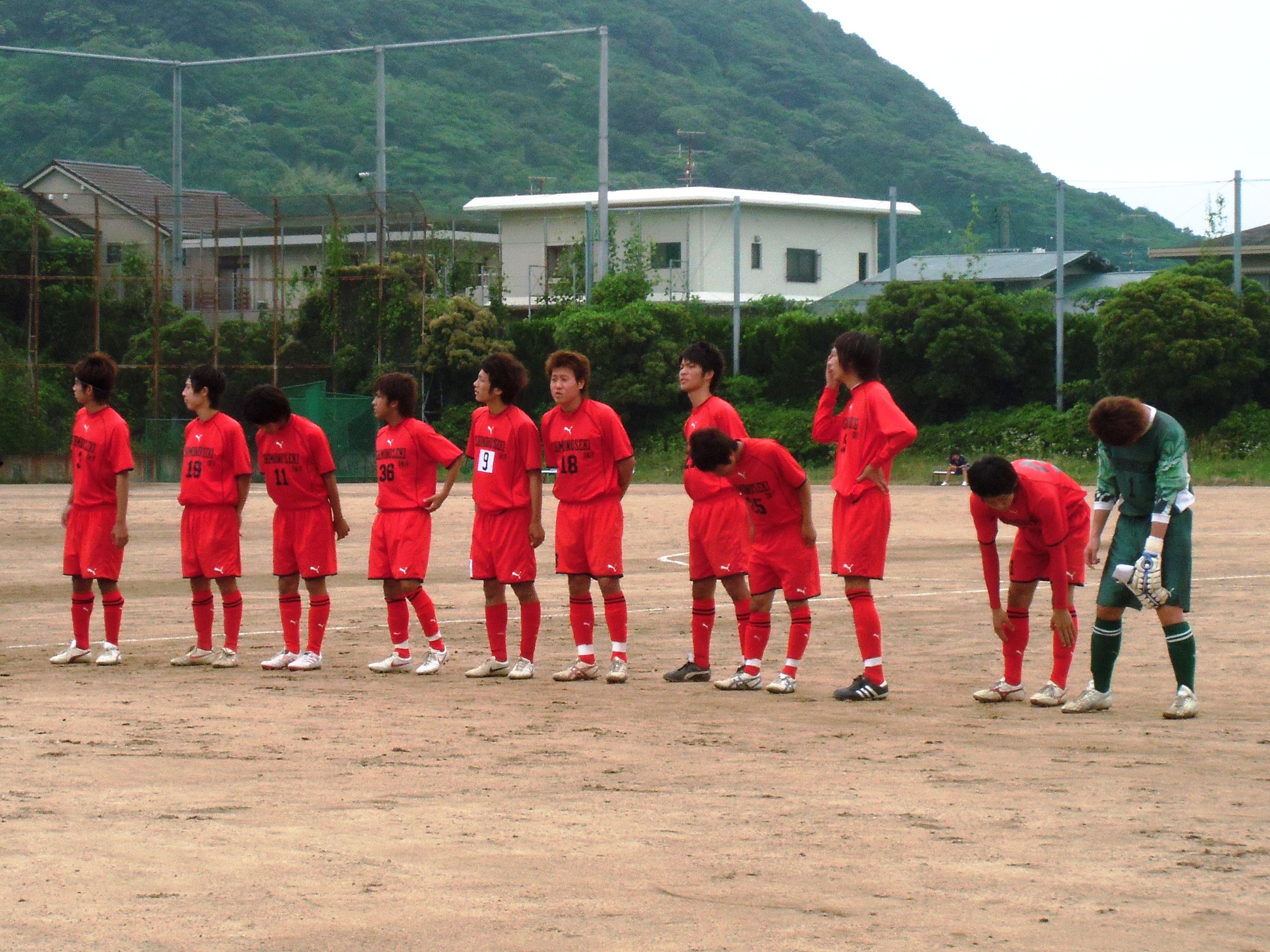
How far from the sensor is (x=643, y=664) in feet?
33.8

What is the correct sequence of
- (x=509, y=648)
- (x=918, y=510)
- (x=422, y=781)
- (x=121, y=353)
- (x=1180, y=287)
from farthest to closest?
(x=121, y=353) → (x=1180, y=287) → (x=918, y=510) → (x=509, y=648) → (x=422, y=781)

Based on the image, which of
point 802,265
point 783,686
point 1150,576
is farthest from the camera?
point 802,265

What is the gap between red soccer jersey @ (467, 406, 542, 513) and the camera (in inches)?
372

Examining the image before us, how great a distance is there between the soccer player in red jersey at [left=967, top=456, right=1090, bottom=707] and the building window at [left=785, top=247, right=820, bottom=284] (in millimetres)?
46937

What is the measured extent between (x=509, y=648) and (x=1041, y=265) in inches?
1597

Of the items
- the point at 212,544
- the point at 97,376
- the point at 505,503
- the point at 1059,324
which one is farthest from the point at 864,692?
the point at 1059,324

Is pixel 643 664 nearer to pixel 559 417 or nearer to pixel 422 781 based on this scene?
pixel 559 417

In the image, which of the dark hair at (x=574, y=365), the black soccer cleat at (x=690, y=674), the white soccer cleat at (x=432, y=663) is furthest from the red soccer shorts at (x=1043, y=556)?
the white soccer cleat at (x=432, y=663)

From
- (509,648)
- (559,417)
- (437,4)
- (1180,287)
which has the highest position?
(437,4)

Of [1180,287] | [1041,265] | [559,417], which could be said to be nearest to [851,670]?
[559,417]

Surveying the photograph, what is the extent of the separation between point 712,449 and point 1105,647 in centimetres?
220

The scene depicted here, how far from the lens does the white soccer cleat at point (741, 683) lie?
9.04 m

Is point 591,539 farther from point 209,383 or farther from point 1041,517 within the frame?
point 209,383

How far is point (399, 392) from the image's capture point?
33.0 ft
